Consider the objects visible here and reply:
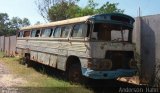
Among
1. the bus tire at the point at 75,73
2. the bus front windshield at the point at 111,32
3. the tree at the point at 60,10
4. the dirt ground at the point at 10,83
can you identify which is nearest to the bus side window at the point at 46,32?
the dirt ground at the point at 10,83

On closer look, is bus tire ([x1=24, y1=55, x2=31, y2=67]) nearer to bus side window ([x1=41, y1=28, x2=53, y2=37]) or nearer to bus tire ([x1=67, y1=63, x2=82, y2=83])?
bus side window ([x1=41, y1=28, x2=53, y2=37])

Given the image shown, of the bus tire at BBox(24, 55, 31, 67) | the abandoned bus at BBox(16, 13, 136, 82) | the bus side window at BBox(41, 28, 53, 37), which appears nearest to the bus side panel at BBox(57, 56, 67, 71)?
the abandoned bus at BBox(16, 13, 136, 82)

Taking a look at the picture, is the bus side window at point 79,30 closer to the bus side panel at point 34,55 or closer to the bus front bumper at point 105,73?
the bus front bumper at point 105,73

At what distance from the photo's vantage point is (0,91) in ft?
34.5

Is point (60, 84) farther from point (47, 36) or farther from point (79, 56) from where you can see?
point (47, 36)

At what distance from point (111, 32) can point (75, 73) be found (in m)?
2.04

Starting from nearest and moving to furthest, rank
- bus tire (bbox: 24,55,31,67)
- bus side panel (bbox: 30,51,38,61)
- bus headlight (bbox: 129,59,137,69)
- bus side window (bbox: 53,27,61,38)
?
1. bus headlight (bbox: 129,59,137,69)
2. bus side window (bbox: 53,27,61,38)
3. bus side panel (bbox: 30,51,38,61)
4. bus tire (bbox: 24,55,31,67)

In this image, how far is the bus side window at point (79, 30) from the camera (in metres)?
10.9

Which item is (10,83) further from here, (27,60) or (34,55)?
(27,60)

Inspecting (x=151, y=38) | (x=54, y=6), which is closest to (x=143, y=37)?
(x=151, y=38)

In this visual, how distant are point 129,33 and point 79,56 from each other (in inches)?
80.0

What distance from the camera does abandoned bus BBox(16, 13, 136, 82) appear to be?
10.3 m

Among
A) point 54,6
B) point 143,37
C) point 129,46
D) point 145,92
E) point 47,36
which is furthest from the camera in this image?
point 54,6

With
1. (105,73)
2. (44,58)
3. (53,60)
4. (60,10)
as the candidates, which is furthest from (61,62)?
(60,10)
